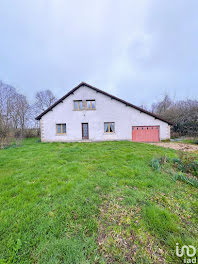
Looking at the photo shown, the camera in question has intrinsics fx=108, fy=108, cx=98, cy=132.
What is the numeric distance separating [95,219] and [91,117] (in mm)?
11051

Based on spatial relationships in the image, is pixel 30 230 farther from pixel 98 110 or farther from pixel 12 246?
pixel 98 110

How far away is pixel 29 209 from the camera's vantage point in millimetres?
2195

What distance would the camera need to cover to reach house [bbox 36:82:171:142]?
12.4 metres

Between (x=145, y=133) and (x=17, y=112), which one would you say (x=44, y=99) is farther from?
(x=145, y=133)

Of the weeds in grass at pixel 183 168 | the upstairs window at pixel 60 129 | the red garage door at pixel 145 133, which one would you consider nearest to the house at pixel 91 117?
the red garage door at pixel 145 133

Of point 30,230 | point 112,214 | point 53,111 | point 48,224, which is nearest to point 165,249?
point 112,214

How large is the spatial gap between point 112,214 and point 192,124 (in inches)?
613

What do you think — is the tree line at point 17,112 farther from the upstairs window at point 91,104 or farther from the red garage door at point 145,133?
the red garage door at point 145,133

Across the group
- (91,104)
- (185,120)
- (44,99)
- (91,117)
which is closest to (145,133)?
(185,120)

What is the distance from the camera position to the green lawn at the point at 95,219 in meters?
1.48

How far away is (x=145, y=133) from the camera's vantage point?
12.2 metres

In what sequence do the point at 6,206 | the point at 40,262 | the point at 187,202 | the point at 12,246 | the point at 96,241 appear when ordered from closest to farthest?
1. the point at 40,262
2. the point at 12,246
3. the point at 96,241
4. the point at 6,206
5. the point at 187,202

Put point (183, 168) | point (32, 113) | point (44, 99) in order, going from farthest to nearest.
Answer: point (44, 99)
point (32, 113)
point (183, 168)

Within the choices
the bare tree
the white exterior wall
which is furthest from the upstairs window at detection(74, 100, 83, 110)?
the bare tree
